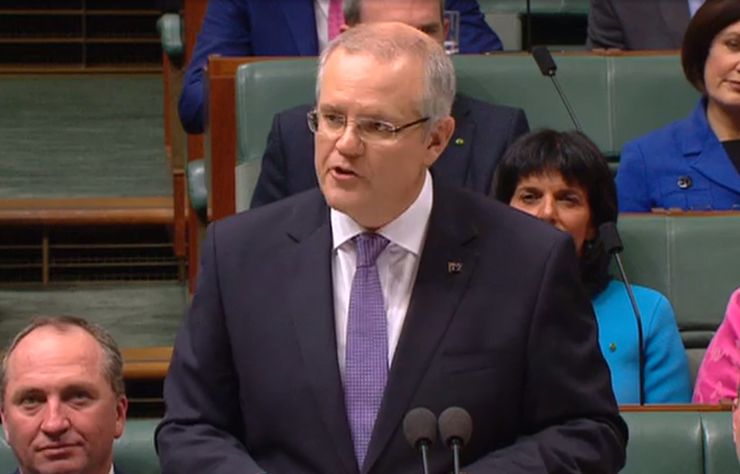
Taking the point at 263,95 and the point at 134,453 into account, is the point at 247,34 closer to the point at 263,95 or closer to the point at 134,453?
the point at 263,95

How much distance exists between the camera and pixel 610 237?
238cm

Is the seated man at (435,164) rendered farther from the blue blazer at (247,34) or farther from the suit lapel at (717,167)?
the blue blazer at (247,34)

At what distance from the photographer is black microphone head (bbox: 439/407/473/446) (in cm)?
146

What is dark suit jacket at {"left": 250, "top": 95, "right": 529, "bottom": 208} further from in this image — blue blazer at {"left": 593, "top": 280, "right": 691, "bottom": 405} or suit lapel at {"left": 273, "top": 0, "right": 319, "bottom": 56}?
suit lapel at {"left": 273, "top": 0, "right": 319, "bottom": 56}

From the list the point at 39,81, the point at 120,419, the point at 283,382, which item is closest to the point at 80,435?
the point at 120,419

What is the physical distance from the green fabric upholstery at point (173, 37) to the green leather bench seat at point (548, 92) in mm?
1187

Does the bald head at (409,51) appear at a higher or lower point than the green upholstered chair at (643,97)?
higher

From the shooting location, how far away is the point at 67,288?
393 centimetres

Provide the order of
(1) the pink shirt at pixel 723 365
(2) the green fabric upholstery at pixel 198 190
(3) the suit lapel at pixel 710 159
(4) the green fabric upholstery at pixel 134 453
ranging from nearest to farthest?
(4) the green fabric upholstery at pixel 134 453 < (1) the pink shirt at pixel 723 365 < (3) the suit lapel at pixel 710 159 < (2) the green fabric upholstery at pixel 198 190

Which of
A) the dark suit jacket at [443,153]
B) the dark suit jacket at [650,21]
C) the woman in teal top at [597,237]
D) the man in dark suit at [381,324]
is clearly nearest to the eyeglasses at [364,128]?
the man in dark suit at [381,324]

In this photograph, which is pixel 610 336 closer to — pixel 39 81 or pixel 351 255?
pixel 351 255

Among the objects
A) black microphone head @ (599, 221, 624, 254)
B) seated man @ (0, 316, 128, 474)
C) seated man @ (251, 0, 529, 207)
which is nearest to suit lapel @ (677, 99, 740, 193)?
seated man @ (251, 0, 529, 207)

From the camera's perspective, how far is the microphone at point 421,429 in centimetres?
146

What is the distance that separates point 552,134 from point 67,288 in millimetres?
1751
